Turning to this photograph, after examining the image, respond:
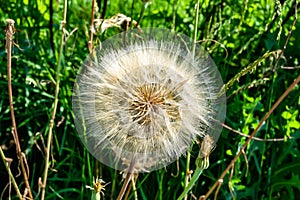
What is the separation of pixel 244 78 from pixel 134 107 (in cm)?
145

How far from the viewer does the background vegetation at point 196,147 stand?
2.40 metres

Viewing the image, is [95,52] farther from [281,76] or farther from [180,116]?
[281,76]

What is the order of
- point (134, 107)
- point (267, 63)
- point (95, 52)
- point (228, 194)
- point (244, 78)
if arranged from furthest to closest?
point (244, 78)
point (267, 63)
point (228, 194)
point (95, 52)
point (134, 107)

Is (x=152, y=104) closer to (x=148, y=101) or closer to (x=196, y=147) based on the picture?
(x=148, y=101)

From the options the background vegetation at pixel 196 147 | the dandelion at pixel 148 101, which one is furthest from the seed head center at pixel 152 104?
the background vegetation at pixel 196 147

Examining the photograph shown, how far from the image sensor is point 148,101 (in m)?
1.36

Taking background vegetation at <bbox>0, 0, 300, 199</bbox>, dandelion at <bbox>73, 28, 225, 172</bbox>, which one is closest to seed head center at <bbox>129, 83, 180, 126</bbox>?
dandelion at <bbox>73, 28, 225, 172</bbox>

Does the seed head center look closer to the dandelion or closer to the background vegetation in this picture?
the dandelion

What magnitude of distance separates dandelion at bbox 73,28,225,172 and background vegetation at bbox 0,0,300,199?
817 millimetres

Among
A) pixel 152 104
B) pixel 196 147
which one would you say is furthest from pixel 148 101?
pixel 196 147

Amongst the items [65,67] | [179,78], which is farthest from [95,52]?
[65,67]

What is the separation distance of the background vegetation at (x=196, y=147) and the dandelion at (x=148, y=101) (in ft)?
2.68

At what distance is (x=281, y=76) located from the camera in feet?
8.65

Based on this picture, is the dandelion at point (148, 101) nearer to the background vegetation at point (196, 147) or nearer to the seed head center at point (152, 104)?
the seed head center at point (152, 104)
